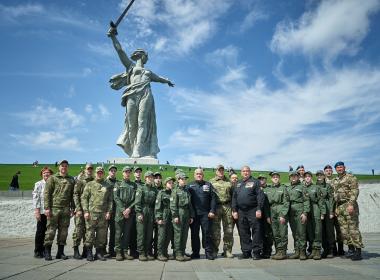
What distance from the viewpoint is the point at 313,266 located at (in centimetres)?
687

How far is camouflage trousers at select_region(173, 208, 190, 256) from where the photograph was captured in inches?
312

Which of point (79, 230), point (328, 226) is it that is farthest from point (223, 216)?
point (79, 230)

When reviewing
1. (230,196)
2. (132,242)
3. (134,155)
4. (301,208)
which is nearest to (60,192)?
(132,242)

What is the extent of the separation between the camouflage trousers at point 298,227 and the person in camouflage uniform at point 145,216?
332 cm

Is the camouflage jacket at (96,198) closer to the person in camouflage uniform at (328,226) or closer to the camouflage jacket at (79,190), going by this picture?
the camouflage jacket at (79,190)

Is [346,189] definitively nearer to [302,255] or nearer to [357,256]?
[357,256]

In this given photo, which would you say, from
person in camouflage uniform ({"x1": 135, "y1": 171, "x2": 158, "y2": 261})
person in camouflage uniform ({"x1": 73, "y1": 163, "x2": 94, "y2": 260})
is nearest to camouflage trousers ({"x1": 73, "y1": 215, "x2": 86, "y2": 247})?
person in camouflage uniform ({"x1": 73, "y1": 163, "x2": 94, "y2": 260})

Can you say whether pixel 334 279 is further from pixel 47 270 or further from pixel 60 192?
pixel 60 192

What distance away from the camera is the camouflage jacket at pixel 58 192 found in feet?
26.2

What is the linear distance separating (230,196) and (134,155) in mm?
22267

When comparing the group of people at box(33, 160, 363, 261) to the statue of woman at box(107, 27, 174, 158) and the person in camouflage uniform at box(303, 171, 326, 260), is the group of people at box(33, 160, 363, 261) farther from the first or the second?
the statue of woman at box(107, 27, 174, 158)

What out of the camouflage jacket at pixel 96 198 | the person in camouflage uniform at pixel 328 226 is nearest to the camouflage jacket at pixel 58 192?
the camouflage jacket at pixel 96 198

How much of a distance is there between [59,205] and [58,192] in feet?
0.97

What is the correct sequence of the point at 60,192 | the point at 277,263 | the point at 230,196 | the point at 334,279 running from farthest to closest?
the point at 230,196, the point at 60,192, the point at 277,263, the point at 334,279
